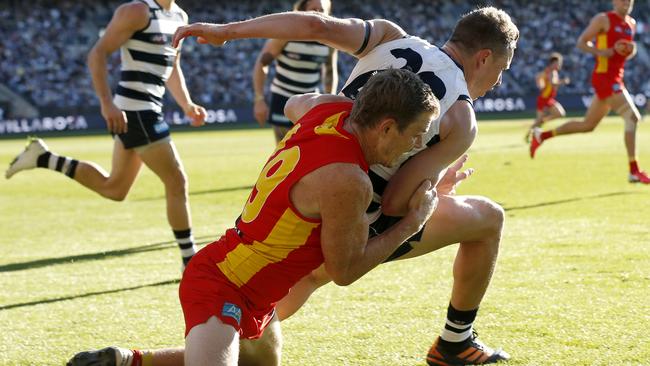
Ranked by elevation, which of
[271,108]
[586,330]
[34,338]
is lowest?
[271,108]

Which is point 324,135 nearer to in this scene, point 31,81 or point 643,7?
point 31,81

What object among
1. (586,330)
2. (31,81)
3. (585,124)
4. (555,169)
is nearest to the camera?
(586,330)

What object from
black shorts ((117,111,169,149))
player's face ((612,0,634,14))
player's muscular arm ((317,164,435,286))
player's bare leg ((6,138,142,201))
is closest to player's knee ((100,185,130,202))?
player's bare leg ((6,138,142,201))

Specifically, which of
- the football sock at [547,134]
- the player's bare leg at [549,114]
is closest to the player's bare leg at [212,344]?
the football sock at [547,134]

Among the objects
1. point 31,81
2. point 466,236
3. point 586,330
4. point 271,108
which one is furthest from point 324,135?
point 31,81

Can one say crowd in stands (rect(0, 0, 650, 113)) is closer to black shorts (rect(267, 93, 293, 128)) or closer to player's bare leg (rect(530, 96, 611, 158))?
player's bare leg (rect(530, 96, 611, 158))

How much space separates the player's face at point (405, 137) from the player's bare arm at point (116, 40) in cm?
383

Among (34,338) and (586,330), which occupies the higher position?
(586,330)

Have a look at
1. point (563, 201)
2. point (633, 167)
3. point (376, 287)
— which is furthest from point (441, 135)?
point (633, 167)

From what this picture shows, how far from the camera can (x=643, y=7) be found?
49344 mm

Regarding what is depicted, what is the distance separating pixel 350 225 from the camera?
11.4 ft

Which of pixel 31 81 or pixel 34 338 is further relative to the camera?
pixel 31 81

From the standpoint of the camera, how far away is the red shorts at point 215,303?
3723mm

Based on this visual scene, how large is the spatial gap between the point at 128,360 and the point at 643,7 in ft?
163
